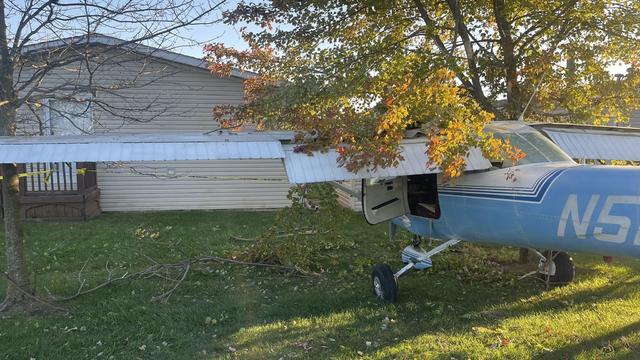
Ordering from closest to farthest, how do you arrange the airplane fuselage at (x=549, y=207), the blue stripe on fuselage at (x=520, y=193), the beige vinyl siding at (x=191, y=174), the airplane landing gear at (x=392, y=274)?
the airplane fuselage at (x=549, y=207)
the blue stripe on fuselage at (x=520, y=193)
the airplane landing gear at (x=392, y=274)
the beige vinyl siding at (x=191, y=174)

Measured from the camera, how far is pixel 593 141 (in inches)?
263

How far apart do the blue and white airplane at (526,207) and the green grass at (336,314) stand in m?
0.58

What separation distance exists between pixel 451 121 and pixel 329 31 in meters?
3.85

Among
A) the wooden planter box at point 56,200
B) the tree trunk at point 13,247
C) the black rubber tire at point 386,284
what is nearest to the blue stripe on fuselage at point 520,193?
the black rubber tire at point 386,284

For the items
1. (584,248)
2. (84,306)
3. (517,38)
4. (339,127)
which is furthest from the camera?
(517,38)

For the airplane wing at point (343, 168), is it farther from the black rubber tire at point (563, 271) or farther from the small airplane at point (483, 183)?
the black rubber tire at point (563, 271)

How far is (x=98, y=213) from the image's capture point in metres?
13.1

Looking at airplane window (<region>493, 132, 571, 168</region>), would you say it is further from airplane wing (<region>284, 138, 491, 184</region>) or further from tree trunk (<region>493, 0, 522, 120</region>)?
tree trunk (<region>493, 0, 522, 120</region>)

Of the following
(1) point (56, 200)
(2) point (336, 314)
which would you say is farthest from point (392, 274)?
(1) point (56, 200)

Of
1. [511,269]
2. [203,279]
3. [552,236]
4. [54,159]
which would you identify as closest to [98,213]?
[203,279]

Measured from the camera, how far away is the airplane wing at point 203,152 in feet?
15.1

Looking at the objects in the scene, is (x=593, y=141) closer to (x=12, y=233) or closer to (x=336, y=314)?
(x=336, y=314)

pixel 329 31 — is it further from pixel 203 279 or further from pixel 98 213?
pixel 98 213

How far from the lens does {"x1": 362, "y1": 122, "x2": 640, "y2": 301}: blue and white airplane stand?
12.7 feet
